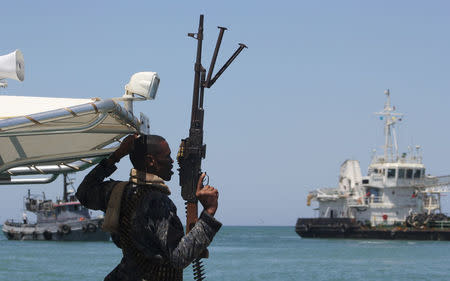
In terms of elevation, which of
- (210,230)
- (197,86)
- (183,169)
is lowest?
(210,230)

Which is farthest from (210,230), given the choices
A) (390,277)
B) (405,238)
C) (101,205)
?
(405,238)

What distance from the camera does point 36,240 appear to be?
74.0 meters

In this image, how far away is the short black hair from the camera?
12.7ft

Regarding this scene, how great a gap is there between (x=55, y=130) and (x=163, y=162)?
772 millimetres

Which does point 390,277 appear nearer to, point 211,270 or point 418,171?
point 211,270

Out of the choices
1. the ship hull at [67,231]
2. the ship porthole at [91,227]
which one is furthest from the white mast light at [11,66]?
the ship porthole at [91,227]

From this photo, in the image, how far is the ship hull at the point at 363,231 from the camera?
2682 inches

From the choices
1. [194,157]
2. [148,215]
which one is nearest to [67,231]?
[194,157]

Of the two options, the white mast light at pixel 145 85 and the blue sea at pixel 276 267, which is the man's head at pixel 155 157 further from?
the blue sea at pixel 276 267

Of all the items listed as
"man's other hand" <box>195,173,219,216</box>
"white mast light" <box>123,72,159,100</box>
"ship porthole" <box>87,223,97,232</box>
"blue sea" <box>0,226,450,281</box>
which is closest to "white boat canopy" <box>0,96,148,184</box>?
"white mast light" <box>123,72,159,100</box>

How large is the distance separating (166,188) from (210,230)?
0.97 ft

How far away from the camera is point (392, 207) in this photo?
230ft

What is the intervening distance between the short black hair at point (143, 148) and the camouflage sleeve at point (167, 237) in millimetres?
252

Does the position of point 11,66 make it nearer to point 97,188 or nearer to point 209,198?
point 97,188
